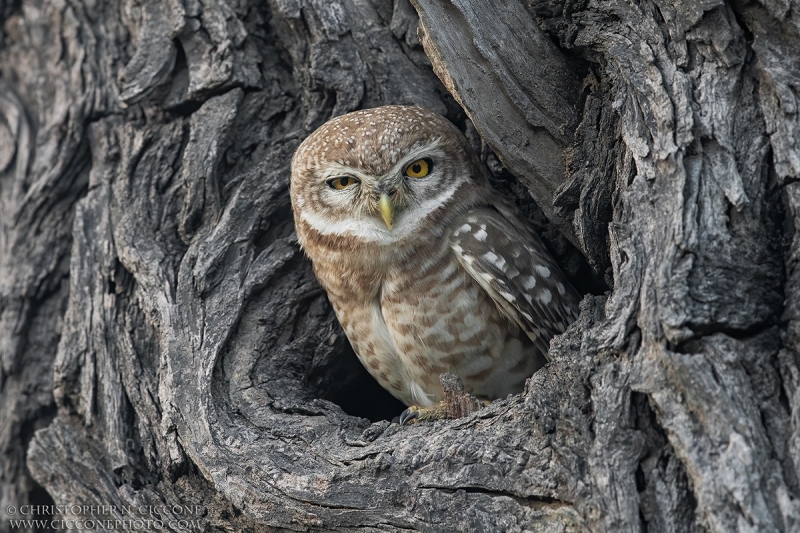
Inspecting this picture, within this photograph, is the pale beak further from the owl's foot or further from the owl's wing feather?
the owl's foot

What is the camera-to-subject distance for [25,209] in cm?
378

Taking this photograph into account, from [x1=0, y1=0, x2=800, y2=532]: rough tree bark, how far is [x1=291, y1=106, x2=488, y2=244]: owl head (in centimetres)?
27

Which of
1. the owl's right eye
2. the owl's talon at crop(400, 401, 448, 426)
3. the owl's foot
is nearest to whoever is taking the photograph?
the owl's foot

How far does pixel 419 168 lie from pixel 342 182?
311mm

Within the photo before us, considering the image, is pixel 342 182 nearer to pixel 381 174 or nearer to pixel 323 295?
pixel 381 174

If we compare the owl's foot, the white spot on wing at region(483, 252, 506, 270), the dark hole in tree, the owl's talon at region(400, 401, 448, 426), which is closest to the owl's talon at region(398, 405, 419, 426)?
the owl's talon at region(400, 401, 448, 426)

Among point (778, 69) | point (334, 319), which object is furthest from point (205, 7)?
point (778, 69)

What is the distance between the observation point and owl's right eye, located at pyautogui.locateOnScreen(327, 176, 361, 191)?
3.18 meters

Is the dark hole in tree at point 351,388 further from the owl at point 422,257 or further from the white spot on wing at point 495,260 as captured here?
the white spot on wing at point 495,260

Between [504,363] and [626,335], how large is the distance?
104cm

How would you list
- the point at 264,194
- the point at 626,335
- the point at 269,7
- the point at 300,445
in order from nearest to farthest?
the point at 626,335 → the point at 300,445 → the point at 264,194 → the point at 269,7

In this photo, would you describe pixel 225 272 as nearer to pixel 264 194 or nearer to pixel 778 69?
pixel 264 194

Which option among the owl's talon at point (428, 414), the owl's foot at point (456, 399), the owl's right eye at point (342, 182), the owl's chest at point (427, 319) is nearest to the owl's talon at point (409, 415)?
the owl's talon at point (428, 414)

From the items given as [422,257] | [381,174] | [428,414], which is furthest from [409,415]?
[381,174]
